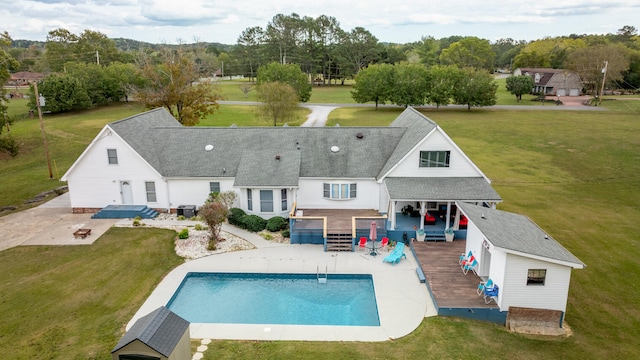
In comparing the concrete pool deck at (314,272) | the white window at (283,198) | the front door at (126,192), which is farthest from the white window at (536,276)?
the front door at (126,192)

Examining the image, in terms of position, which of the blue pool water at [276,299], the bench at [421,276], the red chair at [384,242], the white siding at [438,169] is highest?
the white siding at [438,169]

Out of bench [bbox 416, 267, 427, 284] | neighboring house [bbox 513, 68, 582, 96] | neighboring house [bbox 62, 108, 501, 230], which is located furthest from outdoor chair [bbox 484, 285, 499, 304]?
neighboring house [bbox 513, 68, 582, 96]

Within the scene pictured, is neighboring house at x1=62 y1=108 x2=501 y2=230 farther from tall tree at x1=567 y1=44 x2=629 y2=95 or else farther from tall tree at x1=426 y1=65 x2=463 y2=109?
tall tree at x1=567 y1=44 x2=629 y2=95

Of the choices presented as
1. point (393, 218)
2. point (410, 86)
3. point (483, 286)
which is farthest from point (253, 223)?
point (410, 86)

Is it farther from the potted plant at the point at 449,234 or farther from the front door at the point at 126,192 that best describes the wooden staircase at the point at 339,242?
the front door at the point at 126,192

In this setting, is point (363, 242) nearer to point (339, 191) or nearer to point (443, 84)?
point (339, 191)

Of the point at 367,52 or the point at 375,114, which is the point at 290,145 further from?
the point at 367,52
